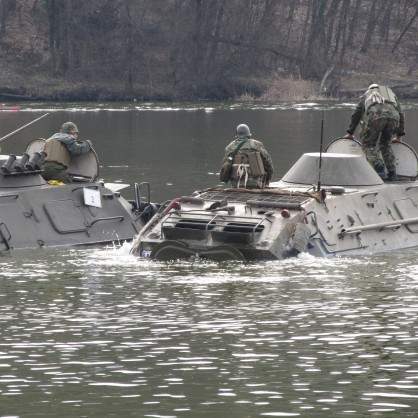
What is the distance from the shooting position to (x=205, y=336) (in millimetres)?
17297

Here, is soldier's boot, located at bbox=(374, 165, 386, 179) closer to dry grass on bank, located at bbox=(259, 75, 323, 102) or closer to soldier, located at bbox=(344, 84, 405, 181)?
→ soldier, located at bbox=(344, 84, 405, 181)

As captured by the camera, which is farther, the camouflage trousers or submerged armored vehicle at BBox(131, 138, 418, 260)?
the camouflage trousers

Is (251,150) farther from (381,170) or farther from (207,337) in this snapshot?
(207,337)

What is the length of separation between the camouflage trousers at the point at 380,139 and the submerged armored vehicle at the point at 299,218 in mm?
757

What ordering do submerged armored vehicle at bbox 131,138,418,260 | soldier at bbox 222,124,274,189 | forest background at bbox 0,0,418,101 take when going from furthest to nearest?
forest background at bbox 0,0,418,101 → soldier at bbox 222,124,274,189 → submerged armored vehicle at bbox 131,138,418,260

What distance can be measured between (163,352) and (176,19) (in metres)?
86.4

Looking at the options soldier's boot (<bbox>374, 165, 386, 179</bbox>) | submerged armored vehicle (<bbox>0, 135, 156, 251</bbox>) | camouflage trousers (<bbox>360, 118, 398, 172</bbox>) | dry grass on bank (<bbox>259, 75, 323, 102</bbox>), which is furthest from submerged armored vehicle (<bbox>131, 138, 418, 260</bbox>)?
dry grass on bank (<bbox>259, 75, 323, 102</bbox>)

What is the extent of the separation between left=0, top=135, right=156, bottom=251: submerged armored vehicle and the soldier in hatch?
0.29 m

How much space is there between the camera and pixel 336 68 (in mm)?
99500

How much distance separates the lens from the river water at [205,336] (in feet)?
47.2

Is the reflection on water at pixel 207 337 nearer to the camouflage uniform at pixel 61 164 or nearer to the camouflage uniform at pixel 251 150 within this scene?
the camouflage uniform at pixel 251 150

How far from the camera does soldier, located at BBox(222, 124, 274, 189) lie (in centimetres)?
2539

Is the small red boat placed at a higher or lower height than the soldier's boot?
lower

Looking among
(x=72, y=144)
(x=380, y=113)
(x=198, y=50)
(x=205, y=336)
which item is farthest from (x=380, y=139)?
(x=198, y=50)
